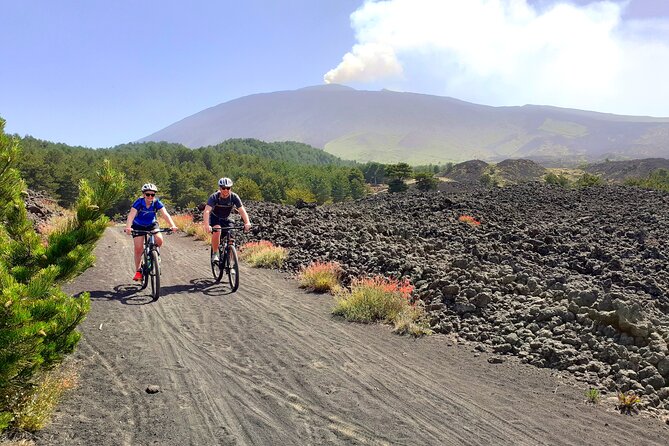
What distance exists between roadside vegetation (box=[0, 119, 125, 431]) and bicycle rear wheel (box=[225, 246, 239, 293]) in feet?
13.0

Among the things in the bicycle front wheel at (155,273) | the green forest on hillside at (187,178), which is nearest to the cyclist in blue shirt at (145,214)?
the bicycle front wheel at (155,273)

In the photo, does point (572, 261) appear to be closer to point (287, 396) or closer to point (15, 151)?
point (287, 396)

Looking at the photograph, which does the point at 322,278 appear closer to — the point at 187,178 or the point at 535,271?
the point at 535,271

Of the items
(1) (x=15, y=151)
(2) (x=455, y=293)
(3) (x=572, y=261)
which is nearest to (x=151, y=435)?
(1) (x=15, y=151)

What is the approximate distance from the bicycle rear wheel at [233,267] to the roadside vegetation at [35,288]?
3.95 meters

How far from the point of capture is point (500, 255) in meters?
11.1

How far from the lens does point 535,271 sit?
966 centimetres

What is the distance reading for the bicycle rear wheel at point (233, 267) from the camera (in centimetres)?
909

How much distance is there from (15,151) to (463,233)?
1318cm

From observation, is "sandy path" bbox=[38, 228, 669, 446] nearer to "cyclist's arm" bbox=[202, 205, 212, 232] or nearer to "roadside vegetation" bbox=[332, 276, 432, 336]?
"roadside vegetation" bbox=[332, 276, 432, 336]

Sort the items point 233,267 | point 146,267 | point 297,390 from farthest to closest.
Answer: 1. point 233,267
2. point 146,267
3. point 297,390

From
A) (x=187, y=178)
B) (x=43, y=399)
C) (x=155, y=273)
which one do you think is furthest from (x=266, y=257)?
(x=187, y=178)

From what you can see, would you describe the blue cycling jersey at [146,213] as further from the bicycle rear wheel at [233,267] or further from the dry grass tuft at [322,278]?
the dry grass tuft at [322,278]

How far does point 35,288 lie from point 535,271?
9378 mm
